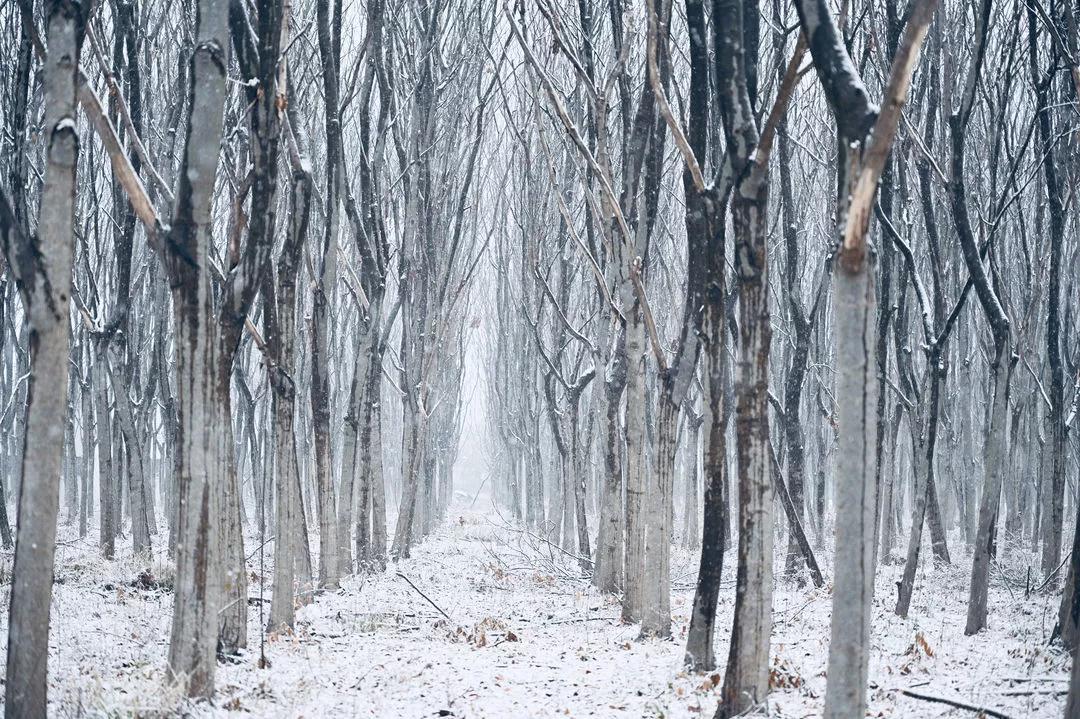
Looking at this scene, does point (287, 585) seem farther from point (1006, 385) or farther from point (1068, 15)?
point (1068, 15)

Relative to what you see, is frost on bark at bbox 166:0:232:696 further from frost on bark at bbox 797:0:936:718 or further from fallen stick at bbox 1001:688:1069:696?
fallen stick at bbox 1001:688:1069:696

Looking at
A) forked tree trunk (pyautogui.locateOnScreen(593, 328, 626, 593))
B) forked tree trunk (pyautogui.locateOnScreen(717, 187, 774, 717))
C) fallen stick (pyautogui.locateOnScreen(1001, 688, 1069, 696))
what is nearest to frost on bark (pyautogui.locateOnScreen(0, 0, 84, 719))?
forked tree trunk (pyautogui.locateOnScreen(717, 187, 774, 717))

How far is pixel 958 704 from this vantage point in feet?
15.0

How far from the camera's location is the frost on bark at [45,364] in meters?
3.85

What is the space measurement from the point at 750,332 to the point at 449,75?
29.0 ft

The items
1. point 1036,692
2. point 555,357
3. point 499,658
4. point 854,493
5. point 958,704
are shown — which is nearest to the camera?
point 854,493

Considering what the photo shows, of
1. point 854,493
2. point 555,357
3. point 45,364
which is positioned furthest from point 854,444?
point 555,357

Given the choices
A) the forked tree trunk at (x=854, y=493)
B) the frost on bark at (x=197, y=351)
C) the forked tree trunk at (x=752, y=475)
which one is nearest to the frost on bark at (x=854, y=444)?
the forked tree trunk at (x=854, y=493)

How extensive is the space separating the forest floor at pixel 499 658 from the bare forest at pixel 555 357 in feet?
0.14

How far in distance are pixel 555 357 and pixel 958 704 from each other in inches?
373

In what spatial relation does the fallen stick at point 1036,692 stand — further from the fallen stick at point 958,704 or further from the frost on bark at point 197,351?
the frost on bark at point 197,351

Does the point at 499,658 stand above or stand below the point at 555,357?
below

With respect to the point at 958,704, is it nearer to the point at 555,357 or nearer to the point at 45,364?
the point at 45,364

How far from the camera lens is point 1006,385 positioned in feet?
25.1
